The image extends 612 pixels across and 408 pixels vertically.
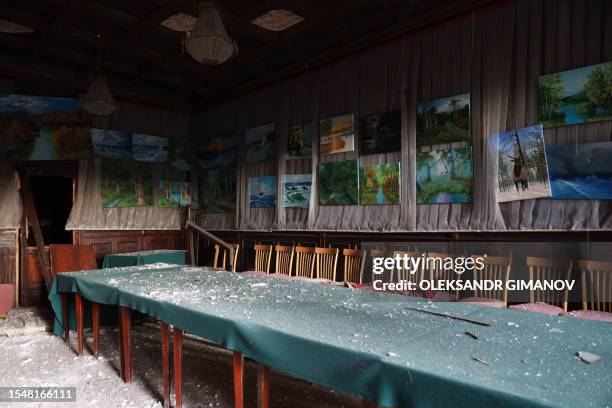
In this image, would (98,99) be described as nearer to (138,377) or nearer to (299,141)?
(299,141)

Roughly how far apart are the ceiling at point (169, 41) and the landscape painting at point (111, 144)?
2.55 ft

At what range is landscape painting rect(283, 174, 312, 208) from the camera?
19.2 ft

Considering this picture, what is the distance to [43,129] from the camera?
20.3 ft

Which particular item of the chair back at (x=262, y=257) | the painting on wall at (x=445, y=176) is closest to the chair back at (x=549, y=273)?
the painting on wall at (x=445, y=176)

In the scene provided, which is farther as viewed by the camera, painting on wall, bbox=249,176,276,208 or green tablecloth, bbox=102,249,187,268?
painting on wall, bbox=249,176,276,208

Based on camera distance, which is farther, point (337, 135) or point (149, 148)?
point (149, 148)

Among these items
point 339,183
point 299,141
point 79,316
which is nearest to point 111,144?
point 299,141

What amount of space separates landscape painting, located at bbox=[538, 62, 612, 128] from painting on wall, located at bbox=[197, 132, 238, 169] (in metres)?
5.11

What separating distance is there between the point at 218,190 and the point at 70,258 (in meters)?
3.01

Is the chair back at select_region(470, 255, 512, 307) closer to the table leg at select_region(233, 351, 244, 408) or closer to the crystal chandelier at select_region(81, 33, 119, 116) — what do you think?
the table leg at select_region(233, 351, 244, 408)

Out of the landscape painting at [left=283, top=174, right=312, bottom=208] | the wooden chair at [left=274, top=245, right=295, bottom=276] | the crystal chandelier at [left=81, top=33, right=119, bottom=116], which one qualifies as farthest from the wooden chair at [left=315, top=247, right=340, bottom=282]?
the crystal chandelier at [left=81, top=33, right=119, bottom=116]

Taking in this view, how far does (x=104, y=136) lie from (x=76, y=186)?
1.03 metres

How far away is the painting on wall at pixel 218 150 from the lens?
719cm

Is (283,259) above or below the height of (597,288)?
below
